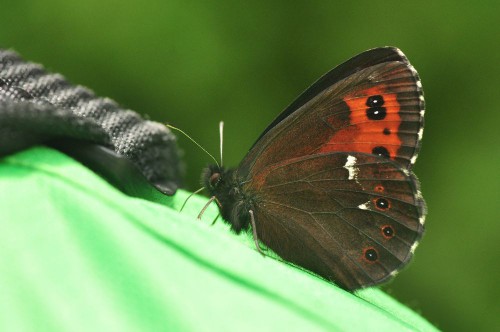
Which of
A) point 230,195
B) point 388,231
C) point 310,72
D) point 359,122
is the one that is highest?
point 359,122

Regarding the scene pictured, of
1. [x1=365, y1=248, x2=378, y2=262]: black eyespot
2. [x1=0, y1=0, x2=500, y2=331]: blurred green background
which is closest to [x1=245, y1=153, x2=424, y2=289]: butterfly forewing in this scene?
[x1=365, y1=248, x2=378, y2=262]: black eyespot

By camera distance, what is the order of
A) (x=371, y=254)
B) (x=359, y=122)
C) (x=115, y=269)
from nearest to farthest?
(x=115, y=269)
(x=371, y=254)
(x=359, y=122)

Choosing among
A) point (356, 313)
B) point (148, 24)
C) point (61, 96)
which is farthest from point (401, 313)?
point (148, 24)

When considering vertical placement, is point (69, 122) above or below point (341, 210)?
above

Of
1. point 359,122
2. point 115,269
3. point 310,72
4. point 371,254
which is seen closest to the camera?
point 115,269

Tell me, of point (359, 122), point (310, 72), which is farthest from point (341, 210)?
point (310, 72)

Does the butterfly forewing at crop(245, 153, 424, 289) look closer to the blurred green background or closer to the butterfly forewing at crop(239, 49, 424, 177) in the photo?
the butterfly forewing at crop(239, 49, 424, 177)

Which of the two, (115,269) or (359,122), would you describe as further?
(359,122)

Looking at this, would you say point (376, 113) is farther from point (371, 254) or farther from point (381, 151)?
point (371, 254)
